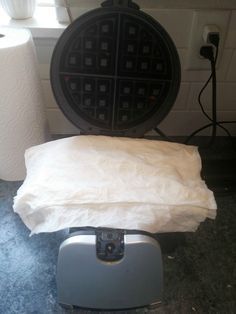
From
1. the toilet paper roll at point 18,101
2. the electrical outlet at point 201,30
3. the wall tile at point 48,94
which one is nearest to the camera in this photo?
the toilet paper roll at point 18,101

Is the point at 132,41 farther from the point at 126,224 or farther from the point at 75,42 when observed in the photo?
the point at 126,224

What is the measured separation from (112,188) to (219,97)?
1.60 ft

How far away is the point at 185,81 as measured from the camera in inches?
31.1

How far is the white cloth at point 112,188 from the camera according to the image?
0.46 m

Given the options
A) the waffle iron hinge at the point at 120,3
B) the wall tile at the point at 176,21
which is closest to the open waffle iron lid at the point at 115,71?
the waffle iron hinge at the point at 120,3

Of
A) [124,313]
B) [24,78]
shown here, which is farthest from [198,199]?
[24,78]

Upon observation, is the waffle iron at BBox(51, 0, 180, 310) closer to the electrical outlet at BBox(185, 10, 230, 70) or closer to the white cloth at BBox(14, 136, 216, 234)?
the white cloth at BBox(14, 136, 216, 234)

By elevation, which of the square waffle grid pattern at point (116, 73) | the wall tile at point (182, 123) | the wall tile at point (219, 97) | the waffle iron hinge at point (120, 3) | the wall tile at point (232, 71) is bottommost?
the wall tile at point (182, 123)

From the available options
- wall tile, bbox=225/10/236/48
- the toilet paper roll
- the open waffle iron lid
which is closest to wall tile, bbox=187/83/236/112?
wall tile, bbox=225/10/236/48

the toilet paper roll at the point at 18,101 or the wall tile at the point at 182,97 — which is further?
the wall tile at the point at 182,97

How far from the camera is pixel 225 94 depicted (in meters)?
0.82

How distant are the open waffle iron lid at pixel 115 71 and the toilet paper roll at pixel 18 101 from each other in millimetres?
84

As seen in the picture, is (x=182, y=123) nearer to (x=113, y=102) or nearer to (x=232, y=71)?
(x=232, y=71)

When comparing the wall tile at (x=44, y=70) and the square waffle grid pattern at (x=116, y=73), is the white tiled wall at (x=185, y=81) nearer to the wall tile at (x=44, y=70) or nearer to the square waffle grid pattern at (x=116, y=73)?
the wall tile at (x=44, y=70)
